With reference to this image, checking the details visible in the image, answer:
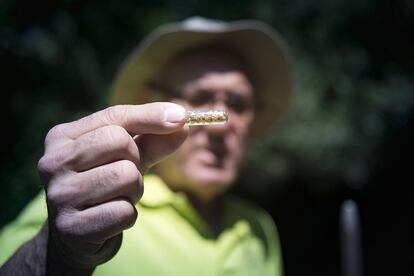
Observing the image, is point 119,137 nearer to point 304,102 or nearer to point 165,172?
point 165,172

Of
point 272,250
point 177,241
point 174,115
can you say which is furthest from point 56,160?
point 272,250

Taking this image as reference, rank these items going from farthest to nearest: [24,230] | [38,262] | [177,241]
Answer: [177,241] → [24,230] → [38,262]

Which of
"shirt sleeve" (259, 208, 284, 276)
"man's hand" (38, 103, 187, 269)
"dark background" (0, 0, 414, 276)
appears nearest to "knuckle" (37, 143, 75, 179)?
"man's hand" (38, 103, 187, 269)

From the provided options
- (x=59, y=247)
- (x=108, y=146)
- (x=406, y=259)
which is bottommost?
(x=406, y=259)

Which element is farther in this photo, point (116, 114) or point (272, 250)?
point (272, 250)

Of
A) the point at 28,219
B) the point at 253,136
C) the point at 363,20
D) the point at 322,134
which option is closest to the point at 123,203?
the point at 28,219

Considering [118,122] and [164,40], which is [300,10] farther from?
[118,122]
